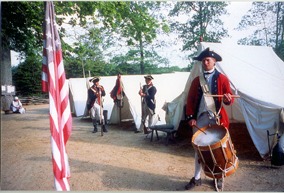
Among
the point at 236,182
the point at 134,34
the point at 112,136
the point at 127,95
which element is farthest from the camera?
the point at 127,95

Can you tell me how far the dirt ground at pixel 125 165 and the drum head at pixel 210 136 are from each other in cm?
73

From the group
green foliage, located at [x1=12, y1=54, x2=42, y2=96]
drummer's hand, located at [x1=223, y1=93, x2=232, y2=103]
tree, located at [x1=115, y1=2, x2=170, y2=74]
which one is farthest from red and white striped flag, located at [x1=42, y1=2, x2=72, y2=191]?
green foliage, located at [x1=12, y1=54, x2=42, y2=96]

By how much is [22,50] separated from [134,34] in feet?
8.82

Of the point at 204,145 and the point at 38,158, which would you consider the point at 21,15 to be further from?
the point at 204,145

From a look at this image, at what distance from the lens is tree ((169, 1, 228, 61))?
4.67m

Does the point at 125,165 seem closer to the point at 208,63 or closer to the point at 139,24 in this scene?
the point at 208,63

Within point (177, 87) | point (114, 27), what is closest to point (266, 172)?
point (114, 27)

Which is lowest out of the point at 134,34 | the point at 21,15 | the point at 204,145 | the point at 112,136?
the point at 112,136

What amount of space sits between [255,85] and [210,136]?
236cm

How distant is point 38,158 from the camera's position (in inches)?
176

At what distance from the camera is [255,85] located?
181 inches

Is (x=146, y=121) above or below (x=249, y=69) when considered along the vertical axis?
below

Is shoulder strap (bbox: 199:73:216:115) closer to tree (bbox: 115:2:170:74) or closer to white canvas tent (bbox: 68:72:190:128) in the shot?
tree (bbox: 115:2:170:74)

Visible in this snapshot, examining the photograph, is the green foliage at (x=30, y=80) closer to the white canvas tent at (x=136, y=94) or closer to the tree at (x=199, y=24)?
the white canvas tent at (x=136, y=94)
